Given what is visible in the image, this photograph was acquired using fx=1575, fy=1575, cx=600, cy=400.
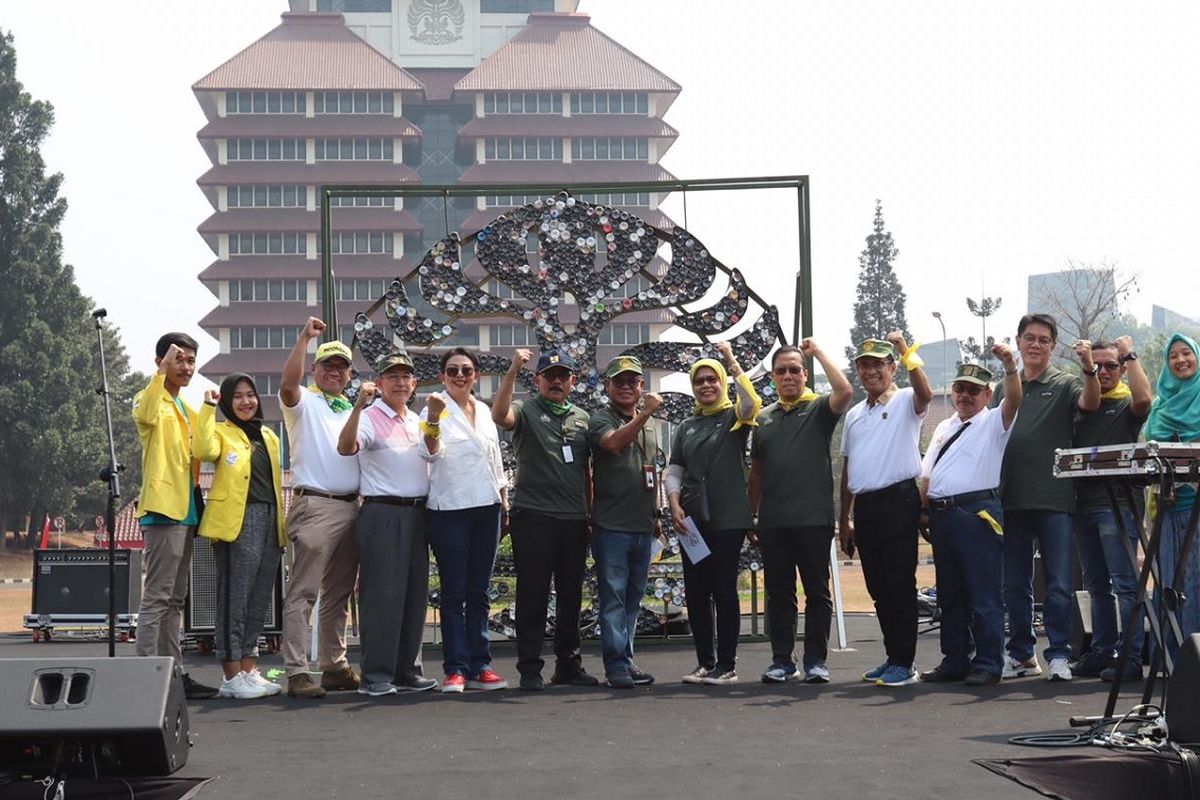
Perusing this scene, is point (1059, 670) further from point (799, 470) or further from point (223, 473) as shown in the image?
point (223, 473)

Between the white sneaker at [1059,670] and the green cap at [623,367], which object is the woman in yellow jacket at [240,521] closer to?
the green cap at [623,367]

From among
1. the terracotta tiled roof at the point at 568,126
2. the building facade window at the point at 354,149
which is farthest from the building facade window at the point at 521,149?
the building facade window at the point at 354,149

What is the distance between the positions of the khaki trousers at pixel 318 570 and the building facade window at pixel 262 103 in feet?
304

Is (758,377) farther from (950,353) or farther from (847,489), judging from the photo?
(950,353)

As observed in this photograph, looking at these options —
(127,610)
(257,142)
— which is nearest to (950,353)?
(257,142)

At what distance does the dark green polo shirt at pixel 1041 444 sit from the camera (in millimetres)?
7840

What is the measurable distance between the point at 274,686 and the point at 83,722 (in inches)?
112

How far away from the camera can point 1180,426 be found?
7453 millimetres

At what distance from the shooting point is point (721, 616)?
7.93 metres

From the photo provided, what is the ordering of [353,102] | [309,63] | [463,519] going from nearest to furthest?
1. [463,519]
2. [353,102]
3. [309,63]

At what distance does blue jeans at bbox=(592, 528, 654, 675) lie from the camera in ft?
25.6

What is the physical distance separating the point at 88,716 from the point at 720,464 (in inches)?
151

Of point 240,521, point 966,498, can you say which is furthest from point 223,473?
point 966,498

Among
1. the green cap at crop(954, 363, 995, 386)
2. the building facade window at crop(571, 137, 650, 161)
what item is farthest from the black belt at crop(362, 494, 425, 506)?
the building facade window at crop(571, 137, 650, 161)
